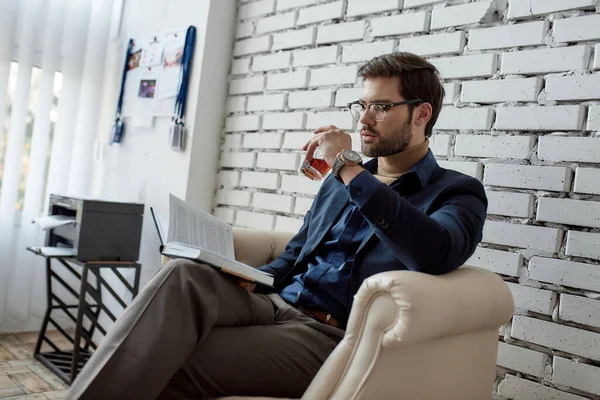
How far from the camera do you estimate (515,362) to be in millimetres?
1815

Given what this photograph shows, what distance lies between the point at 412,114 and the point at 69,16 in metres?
2.24

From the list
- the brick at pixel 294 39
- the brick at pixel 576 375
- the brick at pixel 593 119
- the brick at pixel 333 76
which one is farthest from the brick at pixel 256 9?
the brick at pixel 576 375

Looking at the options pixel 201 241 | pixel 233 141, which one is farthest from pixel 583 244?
pixel 233 141

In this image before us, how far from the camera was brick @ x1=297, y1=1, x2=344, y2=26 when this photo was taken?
2.45 meters

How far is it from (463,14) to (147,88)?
1.70 meters

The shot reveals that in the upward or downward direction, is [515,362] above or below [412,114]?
below

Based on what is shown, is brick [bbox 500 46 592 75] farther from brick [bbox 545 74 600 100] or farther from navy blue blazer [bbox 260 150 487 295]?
navy blue blazer [bbox 260 150 487 295]

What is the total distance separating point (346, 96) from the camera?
7.78ft

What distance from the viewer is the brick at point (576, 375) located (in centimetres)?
166

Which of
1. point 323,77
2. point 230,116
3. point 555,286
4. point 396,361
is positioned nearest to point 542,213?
point 555,286

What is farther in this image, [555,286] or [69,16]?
[69,16]

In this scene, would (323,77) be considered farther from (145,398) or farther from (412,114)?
(145,398)

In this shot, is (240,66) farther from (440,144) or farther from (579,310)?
(579,310)

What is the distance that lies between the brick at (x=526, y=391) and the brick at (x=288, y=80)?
1388 millimetres
